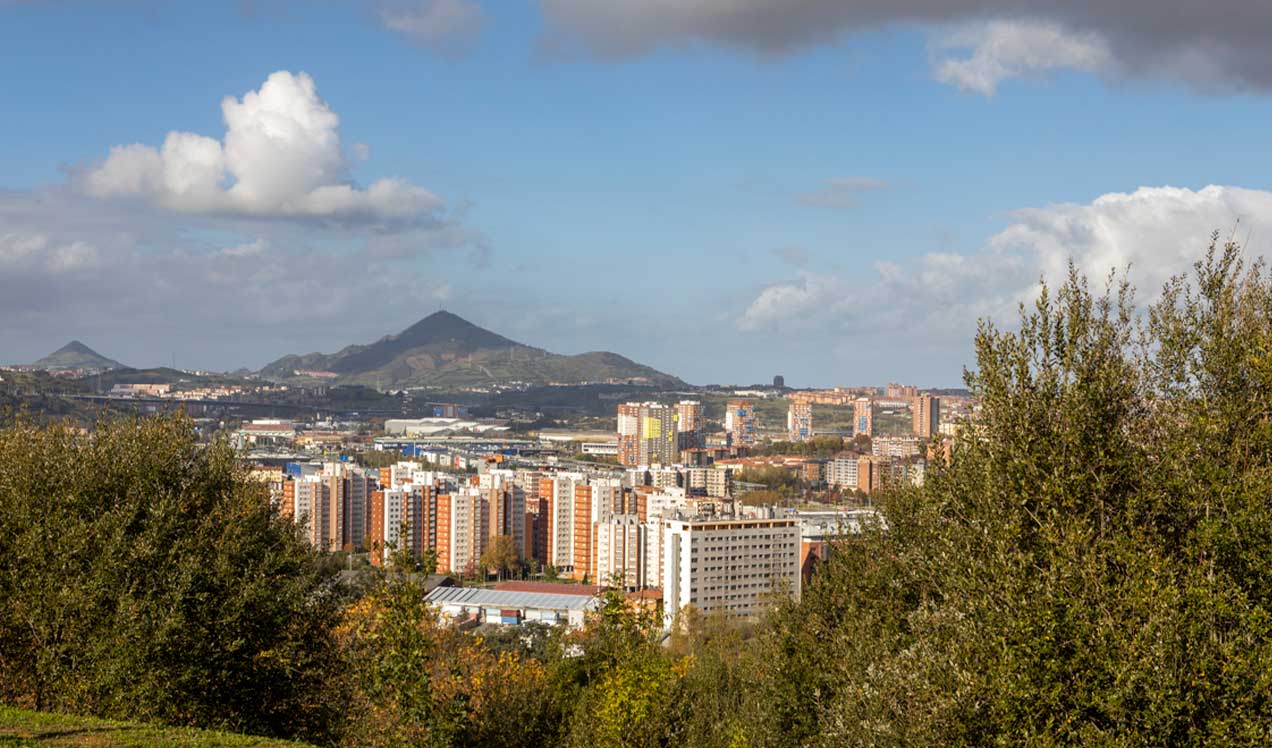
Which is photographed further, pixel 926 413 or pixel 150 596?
pixel 926 413

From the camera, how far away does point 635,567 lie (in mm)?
49625

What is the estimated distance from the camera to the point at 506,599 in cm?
4006

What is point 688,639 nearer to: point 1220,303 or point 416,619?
point 416,619

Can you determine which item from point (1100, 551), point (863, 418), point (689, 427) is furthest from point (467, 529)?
point (863, 418)

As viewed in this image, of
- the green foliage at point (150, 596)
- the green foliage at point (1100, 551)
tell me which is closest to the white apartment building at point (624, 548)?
the green foliage at point (150, 596)

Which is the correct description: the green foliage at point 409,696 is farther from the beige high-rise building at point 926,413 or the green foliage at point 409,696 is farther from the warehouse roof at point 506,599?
the beige high-rise building at point 926,413

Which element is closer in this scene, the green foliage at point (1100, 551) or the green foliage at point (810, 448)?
the green foliage at point (1100, 551)

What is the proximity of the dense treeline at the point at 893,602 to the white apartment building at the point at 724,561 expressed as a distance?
2551cm

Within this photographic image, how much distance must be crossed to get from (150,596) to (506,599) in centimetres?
3162

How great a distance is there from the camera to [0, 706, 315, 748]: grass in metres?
6.87

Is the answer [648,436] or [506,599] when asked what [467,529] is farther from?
[648,436]

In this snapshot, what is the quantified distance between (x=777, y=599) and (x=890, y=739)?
6.77 meters

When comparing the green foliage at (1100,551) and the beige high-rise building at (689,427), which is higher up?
the green foliage at (1100,551)

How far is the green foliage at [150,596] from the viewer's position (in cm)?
891
